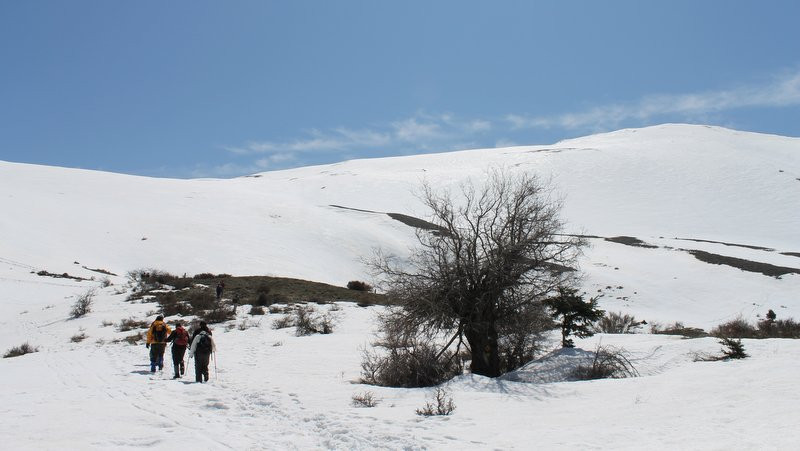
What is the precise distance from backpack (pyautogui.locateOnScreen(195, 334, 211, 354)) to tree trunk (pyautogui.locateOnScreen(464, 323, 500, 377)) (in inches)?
244

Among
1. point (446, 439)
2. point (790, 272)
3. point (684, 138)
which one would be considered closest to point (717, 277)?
point (790, 272)

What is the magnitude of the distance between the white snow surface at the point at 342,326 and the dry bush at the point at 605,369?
1.92 feet

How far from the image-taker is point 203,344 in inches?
466

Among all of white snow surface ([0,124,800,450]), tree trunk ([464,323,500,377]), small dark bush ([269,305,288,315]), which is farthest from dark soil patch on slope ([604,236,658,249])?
tree trunk ([464,323,500,377])

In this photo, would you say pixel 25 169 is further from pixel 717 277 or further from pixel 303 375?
pixel 717 277

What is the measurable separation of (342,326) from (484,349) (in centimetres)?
1054

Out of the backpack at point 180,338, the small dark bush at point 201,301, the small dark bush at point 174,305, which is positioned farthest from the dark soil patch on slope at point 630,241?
the backpack at point 180,338

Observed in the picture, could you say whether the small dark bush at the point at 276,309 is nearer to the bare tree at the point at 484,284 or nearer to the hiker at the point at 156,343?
the hiker at the point at 156,343

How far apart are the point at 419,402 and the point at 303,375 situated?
4449 mm

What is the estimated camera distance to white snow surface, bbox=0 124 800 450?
7.36 m

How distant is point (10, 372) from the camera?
13.2 metres

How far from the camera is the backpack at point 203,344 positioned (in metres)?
11.8

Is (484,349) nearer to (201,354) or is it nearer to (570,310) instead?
(570,310)

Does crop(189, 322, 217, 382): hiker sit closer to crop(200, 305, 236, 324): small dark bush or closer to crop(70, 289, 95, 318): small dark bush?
crop(200, 305, 236, 324): small dark bush
